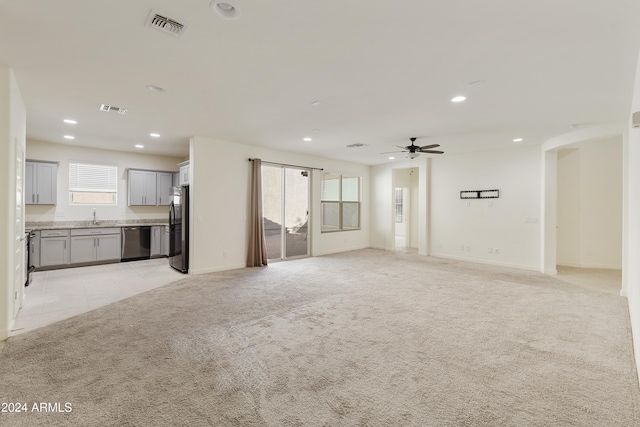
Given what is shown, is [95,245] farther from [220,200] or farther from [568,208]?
[568,208]

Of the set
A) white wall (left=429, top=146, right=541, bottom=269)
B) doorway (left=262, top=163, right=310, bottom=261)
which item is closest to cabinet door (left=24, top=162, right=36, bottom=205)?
doorway (left=262, top=163, right=310, bottom=261)

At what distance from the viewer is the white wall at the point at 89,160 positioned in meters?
6.26

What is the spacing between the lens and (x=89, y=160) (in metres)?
6.77

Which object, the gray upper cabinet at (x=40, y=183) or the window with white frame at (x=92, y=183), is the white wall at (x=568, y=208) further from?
the gray upper cabinet at (x=40, y=183)

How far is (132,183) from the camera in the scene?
717 centimetres

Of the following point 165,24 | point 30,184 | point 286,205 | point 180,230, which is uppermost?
point 165,24

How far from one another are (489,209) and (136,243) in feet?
27.4

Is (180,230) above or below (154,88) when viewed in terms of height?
below

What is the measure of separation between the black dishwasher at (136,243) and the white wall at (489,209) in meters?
7.23

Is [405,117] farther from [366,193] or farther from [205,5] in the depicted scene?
[366,193]

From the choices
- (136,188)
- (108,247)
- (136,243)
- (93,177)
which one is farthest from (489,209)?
(93,177)

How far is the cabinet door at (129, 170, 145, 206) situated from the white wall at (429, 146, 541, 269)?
7430mm

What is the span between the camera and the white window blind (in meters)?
6.62

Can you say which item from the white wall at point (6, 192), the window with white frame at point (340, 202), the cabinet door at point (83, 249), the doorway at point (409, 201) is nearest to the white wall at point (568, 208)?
the doorway at point (409, 201)
